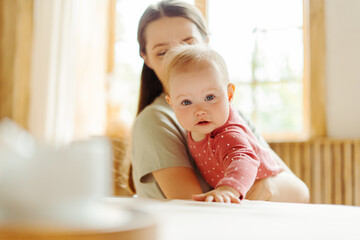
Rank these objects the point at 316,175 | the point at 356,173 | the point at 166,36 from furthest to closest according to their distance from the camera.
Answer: the point at 316,175
the point at 356,173
the point at 166,36

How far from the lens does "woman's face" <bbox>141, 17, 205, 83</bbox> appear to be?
122 centimetres

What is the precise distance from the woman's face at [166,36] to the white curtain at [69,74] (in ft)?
7.84

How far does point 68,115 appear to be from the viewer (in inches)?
142

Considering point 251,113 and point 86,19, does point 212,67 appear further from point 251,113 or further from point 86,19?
point 86,19

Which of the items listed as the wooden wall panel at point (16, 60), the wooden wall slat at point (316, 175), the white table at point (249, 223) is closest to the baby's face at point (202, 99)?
the white table at point (249, 223)

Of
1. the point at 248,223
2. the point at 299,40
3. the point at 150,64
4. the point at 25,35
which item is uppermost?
the point at 25,35

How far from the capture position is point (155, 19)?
1.27 meters

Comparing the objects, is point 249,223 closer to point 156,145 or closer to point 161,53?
point 156,145

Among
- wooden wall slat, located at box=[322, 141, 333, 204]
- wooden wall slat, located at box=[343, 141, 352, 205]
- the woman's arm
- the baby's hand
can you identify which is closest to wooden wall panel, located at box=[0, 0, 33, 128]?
wooden wall slat, located at box=[322, 141, 333, 204]

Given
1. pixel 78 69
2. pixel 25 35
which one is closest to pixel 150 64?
pixel 78 69

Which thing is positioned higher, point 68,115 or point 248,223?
point 68,115

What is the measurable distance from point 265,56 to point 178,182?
2.28 m

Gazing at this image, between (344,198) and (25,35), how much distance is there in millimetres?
2952

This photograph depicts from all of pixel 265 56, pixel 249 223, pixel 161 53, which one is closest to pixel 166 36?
pixel 161 53
